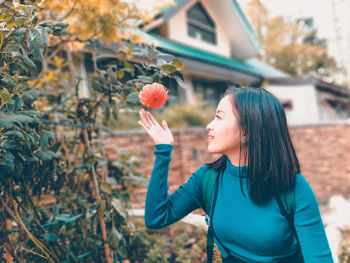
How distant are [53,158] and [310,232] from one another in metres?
1.40

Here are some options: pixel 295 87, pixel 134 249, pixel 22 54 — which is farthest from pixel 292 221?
pixel 295 87

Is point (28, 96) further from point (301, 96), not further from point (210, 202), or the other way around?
point (301, 96)

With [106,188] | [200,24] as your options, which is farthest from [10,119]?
[200,24]

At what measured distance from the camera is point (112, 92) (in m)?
1.68

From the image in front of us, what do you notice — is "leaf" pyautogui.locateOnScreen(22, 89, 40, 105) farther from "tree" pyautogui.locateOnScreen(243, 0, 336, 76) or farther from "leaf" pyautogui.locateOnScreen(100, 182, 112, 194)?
"tree" pyautogui.locateOnScreen(243, 0, 336, 76)

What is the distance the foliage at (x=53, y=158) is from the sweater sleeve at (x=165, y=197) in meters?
0.32

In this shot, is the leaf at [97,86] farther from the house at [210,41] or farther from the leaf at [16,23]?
the house at [210,41]

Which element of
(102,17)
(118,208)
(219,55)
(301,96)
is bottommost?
(118,208)

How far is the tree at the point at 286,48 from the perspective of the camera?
1719 centimetres

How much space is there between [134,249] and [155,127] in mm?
1554

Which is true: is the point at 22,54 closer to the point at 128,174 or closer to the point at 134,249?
the point at 128,174

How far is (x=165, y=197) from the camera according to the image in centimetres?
126

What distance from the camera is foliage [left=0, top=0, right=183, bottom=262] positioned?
120 centimetres

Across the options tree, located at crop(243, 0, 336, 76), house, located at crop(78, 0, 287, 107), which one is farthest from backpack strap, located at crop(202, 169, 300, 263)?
tree, located at crop(243, 0, 336, 76)
